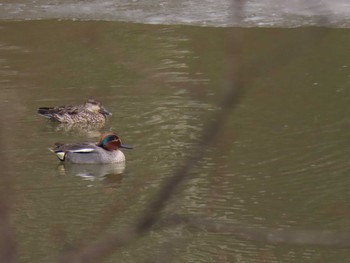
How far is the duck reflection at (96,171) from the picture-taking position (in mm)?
8938

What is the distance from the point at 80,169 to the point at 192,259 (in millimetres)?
2896

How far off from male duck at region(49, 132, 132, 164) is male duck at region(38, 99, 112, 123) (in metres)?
0.66

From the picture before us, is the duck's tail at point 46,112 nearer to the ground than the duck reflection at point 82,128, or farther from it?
farther from it

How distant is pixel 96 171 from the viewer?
9.41m

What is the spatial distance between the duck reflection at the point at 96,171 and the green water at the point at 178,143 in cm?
2

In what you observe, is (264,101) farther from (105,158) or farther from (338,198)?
(338,198)

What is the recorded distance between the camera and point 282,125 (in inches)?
389

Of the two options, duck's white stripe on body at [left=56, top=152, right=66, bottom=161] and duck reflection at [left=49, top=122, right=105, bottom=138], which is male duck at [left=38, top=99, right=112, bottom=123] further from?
duck's white stripe on body at [left=56, top=152, right=66, bottom=161]

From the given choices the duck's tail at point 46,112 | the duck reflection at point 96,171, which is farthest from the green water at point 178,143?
the duck's tail at point 46,112

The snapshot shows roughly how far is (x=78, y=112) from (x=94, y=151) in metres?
1.08

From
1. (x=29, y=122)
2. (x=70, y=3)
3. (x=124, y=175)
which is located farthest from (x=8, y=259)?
(x=70, y=3)

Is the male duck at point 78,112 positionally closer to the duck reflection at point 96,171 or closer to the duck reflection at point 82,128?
the duck reflection at point 82,128

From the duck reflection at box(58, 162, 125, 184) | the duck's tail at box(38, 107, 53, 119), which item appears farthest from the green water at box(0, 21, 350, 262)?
the duck's tail at box(38, 107, 53, 119)

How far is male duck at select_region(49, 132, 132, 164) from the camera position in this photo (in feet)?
30.7
